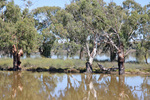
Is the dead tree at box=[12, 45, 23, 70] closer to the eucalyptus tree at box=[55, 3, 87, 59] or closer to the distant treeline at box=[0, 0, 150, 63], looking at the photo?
the distant treeline at box=[0, 0, 150, 63]

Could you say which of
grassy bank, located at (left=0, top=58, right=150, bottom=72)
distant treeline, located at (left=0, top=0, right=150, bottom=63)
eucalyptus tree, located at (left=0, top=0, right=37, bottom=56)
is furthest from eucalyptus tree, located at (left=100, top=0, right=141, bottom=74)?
eucalyptus tree, located at (left=0, top=0, right=37, bottom=56)

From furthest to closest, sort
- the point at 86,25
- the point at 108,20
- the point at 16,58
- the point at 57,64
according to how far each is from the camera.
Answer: the point at 57,64 → the point at 16,58 → the point at 86,25 → the point at 108,20

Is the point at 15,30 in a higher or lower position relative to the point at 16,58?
higher

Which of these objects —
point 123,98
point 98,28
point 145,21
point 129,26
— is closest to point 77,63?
point 98,28

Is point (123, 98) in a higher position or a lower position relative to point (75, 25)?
lower

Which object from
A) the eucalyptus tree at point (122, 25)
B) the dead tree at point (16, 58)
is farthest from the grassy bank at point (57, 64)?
the eucalyptus tree at point (122, 25)

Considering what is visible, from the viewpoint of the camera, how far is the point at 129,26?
2709 centimetres

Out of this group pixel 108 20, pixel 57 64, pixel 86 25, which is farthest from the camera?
pixel 57 64

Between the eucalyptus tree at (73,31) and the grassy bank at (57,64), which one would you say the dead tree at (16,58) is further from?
the eucalyptus tree at (73,31)

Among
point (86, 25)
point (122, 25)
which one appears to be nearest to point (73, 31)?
point (86, 25)

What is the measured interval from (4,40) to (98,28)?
11.3m

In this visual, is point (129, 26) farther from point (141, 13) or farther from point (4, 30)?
point (4, 30)

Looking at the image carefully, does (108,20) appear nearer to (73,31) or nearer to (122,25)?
(122,25)

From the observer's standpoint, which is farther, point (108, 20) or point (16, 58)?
point (16, 58)
